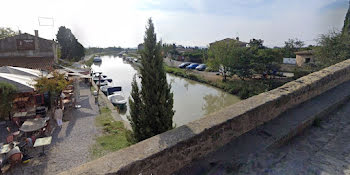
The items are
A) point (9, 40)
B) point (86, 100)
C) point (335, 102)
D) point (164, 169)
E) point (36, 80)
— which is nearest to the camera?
point (164, 169)

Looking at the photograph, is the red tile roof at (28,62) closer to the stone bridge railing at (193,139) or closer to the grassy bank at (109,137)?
the grassy bank at (109,137)

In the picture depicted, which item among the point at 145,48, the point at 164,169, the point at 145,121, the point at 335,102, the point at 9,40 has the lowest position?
the point at 145,121

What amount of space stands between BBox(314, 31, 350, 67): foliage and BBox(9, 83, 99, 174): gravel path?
51.3 ft

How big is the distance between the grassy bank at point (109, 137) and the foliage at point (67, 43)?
33.8m

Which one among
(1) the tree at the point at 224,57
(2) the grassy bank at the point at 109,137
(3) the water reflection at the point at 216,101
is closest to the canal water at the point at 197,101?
(3) the water reflection at the point at 216,101

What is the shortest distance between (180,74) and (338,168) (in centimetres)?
3224

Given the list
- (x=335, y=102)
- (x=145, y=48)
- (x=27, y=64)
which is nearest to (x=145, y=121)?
(x=145, y=48)

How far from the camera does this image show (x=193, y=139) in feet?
8.49

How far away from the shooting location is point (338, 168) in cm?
243

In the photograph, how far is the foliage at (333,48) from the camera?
12.9 m

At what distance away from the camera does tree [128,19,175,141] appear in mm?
5535

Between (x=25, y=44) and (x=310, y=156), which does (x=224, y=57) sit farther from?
(x=310, y=156)

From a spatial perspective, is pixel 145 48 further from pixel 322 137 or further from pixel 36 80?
pixel 36 80

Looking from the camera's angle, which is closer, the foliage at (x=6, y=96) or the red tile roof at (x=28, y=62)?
the foliage at (x=6, y=96)
